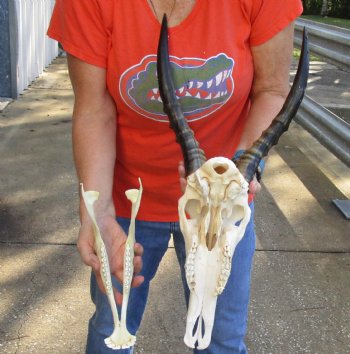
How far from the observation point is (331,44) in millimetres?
5469

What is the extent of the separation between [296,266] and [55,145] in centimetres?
347

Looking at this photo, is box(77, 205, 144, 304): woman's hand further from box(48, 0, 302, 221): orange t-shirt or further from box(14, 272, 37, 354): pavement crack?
box(14, 272, 37, 354): pavement crack

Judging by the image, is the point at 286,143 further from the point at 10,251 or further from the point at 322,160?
the point at 10,251


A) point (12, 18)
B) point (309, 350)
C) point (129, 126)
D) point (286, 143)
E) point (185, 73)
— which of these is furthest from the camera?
point (12, 18)

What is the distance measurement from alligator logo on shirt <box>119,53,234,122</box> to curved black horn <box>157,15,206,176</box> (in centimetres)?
16

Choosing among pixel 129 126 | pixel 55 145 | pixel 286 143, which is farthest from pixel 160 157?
pixel 286 143

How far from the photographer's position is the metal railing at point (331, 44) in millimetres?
5070

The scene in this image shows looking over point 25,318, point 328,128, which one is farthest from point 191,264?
point 328,128

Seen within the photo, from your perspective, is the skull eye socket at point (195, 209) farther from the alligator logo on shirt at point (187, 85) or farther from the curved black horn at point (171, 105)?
the alligator logo on shirt at point (187, 85)

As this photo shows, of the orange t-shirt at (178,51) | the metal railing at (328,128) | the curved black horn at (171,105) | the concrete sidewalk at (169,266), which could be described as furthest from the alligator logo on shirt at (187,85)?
the metal railing at (328,128)

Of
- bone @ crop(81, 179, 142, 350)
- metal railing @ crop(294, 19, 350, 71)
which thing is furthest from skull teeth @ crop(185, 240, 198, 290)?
metal railing @ crop(294, 19, 350, 71)

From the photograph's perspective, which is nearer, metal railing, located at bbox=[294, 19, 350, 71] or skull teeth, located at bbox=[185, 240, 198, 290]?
skull teeth, located at bbox=[185, 240, 198, 290]

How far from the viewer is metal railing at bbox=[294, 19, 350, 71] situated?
5070 mm

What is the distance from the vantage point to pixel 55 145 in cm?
673
